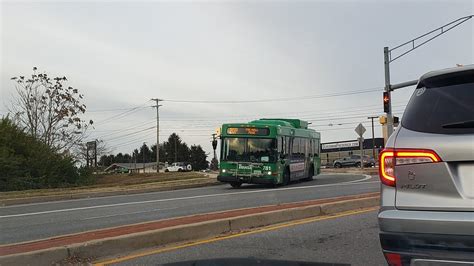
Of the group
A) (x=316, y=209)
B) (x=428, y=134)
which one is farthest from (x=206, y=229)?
(x=428, y=134)

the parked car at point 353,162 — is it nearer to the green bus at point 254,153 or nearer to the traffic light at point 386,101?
the traffic light at point 386,101

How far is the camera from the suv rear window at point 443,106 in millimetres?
3789

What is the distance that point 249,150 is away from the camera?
21375mm

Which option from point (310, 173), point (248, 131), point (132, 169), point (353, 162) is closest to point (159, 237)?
point (248, 131)

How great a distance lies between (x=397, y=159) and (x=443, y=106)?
1.82ft

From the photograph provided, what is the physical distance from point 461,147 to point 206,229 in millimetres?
5023

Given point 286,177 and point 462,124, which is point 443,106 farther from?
point 286,177

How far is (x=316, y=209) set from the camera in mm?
10203

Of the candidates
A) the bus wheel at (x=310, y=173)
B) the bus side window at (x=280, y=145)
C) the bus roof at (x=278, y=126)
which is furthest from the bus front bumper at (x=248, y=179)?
the bus wheel at (x=310, y=173)

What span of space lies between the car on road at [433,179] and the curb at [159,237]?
13.1 feet

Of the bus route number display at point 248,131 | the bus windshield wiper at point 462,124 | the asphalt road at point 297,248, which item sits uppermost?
the bus route number display at point 248,131

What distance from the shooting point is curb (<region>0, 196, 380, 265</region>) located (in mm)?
6035

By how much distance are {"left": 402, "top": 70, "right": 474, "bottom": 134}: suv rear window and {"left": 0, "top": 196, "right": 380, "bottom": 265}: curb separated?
431cm

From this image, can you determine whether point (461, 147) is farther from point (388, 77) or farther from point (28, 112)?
point (28, 112)
